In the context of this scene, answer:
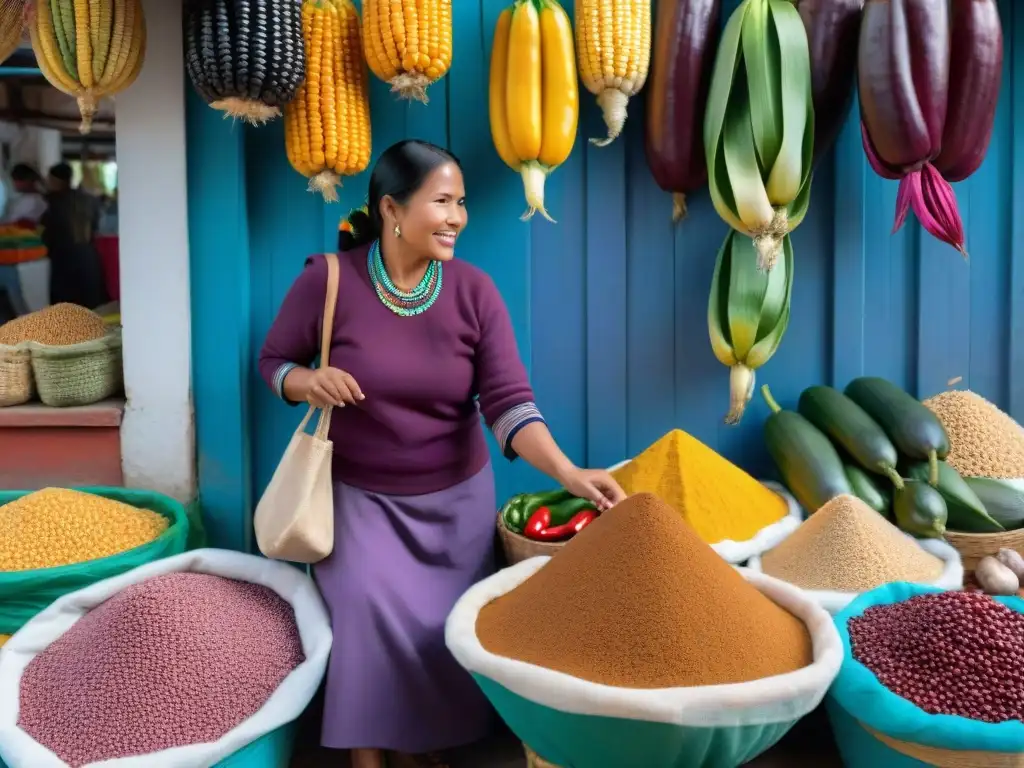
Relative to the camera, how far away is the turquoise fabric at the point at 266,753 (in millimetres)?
1534

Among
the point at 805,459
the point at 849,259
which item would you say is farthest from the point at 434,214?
the point at 849,259

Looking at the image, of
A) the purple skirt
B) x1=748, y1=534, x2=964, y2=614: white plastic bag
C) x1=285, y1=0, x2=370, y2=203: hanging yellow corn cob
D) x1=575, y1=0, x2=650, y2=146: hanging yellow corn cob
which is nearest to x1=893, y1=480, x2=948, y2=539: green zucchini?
x1=748, y1=534, x2=964, y2=614: white plastic bag

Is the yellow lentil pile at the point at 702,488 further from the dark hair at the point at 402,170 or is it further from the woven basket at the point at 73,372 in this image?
the woven basket at the point at 73,372

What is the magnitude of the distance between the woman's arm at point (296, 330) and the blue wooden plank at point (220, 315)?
1.11 feet

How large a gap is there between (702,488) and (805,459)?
0.99 feet

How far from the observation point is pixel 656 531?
1464 mm

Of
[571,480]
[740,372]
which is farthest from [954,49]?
[571,480]

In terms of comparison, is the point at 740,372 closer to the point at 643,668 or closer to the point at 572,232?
the point at 572,232

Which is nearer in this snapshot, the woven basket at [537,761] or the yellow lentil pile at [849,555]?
the woven basket at [537,761]

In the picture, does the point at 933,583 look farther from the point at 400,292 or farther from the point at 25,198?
the point at 25,198

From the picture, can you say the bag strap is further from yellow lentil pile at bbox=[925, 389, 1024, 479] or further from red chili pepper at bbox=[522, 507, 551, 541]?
yellow lentil pile at bbox=[925, 389, 1024, 479]

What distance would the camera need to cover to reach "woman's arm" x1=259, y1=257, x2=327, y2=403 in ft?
6.21

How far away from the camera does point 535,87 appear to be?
206 cm

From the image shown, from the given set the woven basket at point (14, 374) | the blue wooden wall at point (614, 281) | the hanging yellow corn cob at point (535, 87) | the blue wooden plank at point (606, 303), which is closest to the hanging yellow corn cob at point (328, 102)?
the blue wooden wall at point (614, 281)
